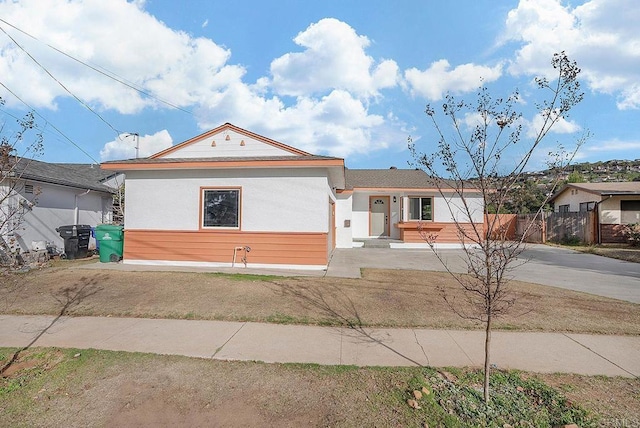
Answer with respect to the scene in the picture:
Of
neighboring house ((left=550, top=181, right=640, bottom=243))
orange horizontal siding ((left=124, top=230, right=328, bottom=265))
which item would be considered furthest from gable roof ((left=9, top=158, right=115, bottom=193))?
neighboring house ((left=550, top=181, right=640, bottom=243))

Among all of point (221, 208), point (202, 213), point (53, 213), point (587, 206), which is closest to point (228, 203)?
point (221, 208)

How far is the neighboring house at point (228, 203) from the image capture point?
9766 millimetres

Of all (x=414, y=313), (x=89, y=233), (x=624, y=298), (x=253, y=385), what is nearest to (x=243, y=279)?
(x=414, y=313)

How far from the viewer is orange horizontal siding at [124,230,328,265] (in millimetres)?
9781

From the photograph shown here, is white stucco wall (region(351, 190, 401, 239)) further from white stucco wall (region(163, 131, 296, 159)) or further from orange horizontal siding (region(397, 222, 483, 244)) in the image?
white stucco wall (region(163, 131, 296, 159))

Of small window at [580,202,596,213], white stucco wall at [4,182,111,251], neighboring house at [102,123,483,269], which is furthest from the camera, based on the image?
small window at [580,202,596,213]

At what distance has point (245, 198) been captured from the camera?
33.1ft

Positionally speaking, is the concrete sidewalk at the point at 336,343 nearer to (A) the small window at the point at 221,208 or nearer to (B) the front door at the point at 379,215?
(A) the small window at the point at 221,208

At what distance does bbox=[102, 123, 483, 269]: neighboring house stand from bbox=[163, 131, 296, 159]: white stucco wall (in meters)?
0.03

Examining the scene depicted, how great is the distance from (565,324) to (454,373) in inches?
113

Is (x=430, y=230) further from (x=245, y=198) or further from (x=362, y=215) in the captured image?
A: (x=245, y=198)

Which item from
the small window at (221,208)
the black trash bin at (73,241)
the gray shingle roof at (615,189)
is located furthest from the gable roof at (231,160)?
the gray shingle roof at (615,189)

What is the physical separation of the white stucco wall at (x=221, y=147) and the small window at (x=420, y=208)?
365 inches

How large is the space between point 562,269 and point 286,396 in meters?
10.9
